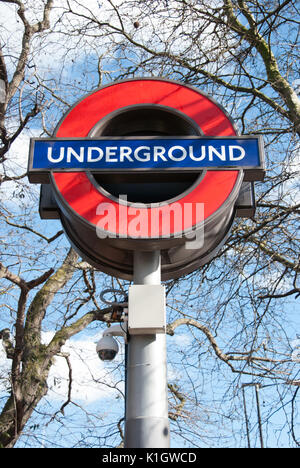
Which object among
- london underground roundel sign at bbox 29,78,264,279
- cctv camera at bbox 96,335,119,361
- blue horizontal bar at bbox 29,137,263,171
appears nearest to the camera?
london underground roundel sign at bbox 29,78,264,279

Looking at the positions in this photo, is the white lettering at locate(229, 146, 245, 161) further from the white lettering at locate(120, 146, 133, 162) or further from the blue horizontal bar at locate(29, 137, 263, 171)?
the white lettering at locate(120, 146, 133, 162)

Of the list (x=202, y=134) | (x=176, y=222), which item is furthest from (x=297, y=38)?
(x=176, y=222)

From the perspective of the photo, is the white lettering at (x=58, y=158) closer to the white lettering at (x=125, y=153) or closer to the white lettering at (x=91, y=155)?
the white lettering at (x=91, y=155)

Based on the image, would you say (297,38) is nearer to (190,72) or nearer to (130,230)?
(190,72)

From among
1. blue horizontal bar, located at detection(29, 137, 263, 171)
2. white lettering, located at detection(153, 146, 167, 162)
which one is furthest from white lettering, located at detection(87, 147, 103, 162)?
white lettering, located at detection(153, 146, 167, 162)

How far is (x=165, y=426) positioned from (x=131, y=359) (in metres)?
0.41

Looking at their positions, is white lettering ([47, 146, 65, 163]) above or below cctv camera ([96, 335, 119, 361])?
above

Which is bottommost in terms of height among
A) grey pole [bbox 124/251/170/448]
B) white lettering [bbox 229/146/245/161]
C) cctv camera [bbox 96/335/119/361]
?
grey pole [bbox 124/251/170/448]

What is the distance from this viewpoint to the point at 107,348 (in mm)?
5473

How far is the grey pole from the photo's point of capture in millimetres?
2570

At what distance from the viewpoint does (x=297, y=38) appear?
17.2 ft

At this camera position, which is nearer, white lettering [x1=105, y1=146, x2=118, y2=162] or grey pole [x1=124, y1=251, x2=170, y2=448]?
grey pole [x1=124, y1=251, x2=170, y2=448]

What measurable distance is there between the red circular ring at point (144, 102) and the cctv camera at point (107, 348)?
2851mm

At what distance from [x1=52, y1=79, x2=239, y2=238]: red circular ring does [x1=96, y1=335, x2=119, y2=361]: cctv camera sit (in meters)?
2.85
